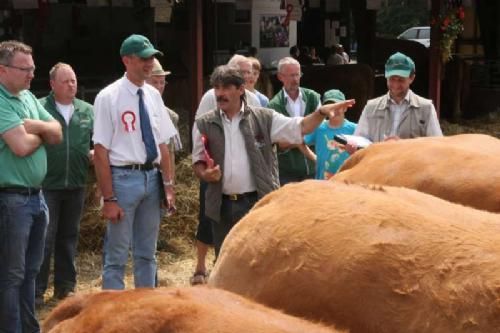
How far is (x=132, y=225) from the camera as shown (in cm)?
628

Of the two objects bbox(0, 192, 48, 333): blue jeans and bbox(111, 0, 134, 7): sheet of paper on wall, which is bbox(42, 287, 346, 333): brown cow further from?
bbox(111, 0, 134, 7): sheet of paper on wall

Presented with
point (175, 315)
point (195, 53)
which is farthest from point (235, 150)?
point (195, 53)

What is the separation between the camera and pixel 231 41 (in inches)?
817

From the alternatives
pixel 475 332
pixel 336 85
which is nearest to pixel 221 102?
pixel 475 332

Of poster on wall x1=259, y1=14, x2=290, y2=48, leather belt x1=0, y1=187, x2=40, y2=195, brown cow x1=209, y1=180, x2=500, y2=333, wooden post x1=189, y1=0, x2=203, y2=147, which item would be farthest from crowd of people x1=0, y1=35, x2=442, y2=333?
poster on wall x1=259, y1=14, x2=290, y2=48

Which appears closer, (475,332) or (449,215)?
(475,332)

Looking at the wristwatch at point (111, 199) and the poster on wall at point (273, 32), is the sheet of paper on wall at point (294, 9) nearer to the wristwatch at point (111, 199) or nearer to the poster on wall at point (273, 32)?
the poster on wall at point (273, 32)

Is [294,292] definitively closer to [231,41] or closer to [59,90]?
[59,90]

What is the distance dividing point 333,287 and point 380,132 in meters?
3.56

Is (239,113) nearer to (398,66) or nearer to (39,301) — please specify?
(398,66)

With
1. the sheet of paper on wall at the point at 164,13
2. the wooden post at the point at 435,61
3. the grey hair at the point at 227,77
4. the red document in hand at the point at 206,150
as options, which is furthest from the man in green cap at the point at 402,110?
the wooden post at the point at 435,61

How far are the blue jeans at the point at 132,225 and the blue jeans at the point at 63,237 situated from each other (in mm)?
1272

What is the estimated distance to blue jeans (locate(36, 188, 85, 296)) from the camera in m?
7.43

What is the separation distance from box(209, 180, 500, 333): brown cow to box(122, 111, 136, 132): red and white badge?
7.59 ft
